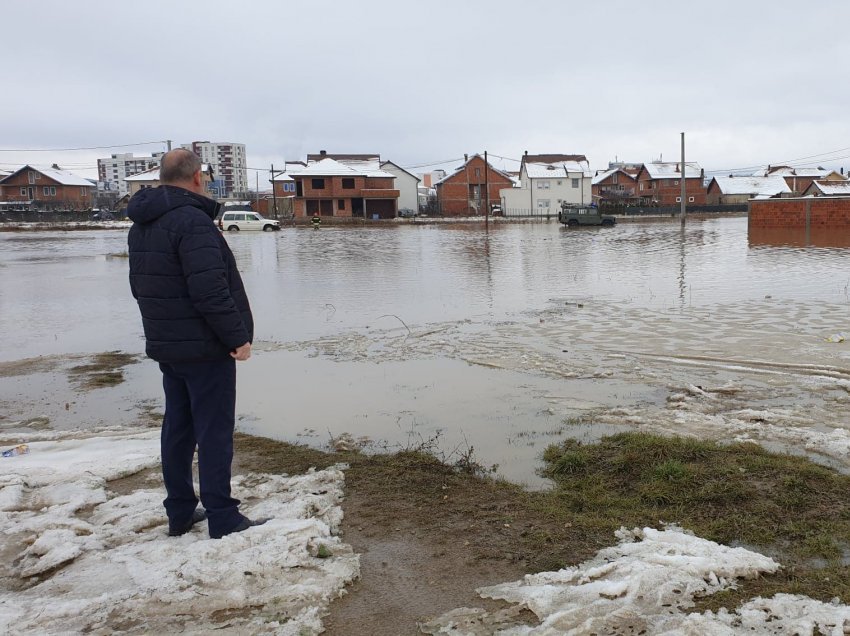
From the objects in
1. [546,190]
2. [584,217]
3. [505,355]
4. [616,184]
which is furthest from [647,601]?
[616,184]

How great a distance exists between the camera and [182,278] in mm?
3242

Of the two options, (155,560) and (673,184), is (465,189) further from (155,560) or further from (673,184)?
(155,560)

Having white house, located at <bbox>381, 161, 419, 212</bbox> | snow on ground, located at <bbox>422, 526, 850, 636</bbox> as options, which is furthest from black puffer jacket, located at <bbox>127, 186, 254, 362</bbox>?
white house, located at <bbox>381, 161, 419, 212</bbox>

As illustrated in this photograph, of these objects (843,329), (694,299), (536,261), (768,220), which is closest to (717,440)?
(843,329)

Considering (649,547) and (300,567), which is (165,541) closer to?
(300,567)

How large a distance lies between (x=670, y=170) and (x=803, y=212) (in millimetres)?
65686

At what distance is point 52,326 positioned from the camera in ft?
35.4

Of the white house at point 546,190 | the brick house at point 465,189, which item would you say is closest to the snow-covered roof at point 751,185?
the white house at point 546,190

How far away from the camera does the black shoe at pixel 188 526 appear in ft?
11.3

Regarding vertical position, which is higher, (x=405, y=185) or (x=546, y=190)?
(x=405, y=185)

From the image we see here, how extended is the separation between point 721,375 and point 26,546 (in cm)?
588

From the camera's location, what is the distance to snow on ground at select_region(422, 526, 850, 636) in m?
2.46

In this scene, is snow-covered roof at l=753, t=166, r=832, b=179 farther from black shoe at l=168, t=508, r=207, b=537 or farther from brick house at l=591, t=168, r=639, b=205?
black shoe at l=168, t=508, r=207, b=537

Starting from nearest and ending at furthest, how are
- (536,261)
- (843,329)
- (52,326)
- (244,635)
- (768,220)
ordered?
(244,635), (843,329), (52,326), (536,261), (768,220)
